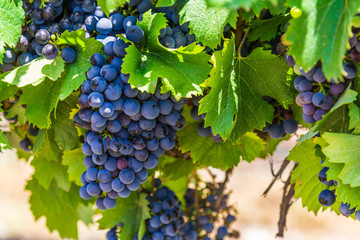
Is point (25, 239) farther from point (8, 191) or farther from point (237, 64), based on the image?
point (237, 64)

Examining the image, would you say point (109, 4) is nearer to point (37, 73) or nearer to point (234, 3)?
point (37, 73)

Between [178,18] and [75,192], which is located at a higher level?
[178,18]

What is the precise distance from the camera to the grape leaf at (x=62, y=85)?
2.61ft

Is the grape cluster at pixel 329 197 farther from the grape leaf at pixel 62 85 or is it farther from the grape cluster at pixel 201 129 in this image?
the grape leaf at pixel 62 85

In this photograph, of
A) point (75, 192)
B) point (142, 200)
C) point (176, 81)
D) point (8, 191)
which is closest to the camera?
point (176, 81)

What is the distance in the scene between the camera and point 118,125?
31.7 inches

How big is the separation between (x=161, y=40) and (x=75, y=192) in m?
0.60

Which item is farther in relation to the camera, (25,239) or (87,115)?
(25,239)

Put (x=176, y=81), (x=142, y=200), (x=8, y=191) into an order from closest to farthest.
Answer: (x=176, y=81)
(x=142, y=200)
(x=8, y=191)

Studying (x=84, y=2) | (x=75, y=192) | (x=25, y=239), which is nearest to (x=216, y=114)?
(x=84, y=2)

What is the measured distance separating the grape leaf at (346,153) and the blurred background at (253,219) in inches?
116

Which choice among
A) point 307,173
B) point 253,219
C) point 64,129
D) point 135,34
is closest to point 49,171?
point 64,129

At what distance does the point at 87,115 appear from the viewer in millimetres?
799

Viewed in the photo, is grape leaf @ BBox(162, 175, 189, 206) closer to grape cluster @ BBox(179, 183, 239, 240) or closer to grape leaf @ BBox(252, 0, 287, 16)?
grape cluster @ BBox(179, 183, 239, 240)
